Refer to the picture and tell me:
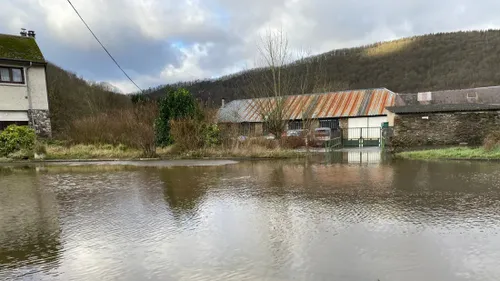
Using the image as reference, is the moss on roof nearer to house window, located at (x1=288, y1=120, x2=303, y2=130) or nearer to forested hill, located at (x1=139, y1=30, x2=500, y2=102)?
forested hill, located at (x1=139, y1=30, x2=500, y2=102)

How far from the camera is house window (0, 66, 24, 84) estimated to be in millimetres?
25812

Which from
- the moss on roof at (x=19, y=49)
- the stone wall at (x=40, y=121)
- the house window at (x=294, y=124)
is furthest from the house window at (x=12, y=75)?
the house window at (x=294, y=124)

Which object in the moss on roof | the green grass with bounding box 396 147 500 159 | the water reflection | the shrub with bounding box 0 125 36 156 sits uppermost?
the moss on roof

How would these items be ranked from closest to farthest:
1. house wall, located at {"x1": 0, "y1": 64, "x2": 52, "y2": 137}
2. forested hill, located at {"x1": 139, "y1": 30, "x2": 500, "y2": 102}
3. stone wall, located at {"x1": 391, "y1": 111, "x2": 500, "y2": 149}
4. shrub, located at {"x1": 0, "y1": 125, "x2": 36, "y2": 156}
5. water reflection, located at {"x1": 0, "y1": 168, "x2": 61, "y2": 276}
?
water reflection, located at {"x1": 0, "y1": 168, "x2": 61, "y2": 276} → shrub, located at {"x1": 0, "y1": 125, "x2": 36, "y2": 156} → stone wall, located at {"x1": 391, "y1": 111, "x2": 500, "y2": 149} → house wall, located at {"x1": 0, "y1": 64, "x2": 52, "y2": 137} → forested hill, located at {"x1": 139, "y1": 30, "x2": 500, "y2": 102}

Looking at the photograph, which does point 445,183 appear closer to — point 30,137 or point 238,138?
point 238,138

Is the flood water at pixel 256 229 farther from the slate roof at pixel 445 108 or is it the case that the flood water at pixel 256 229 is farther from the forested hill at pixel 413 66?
the forested hill at pixel 413 66

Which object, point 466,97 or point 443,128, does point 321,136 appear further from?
point 466,97

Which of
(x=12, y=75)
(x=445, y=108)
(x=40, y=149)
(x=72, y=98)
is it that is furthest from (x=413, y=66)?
(x=40, y=149)

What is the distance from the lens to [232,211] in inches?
297

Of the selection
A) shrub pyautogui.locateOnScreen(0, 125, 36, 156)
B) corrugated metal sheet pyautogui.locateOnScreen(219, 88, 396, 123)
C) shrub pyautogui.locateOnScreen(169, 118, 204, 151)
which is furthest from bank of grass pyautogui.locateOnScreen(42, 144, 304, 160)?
corrugated metal sheet pyautogui.locateOnScreen(219, 88, 396, 123)

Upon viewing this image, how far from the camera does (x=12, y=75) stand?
26.2 m

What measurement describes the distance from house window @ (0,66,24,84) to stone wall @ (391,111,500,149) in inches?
1060

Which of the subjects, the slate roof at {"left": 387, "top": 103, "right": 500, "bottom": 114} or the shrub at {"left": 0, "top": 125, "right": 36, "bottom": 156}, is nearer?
the shrub at {"left": 0, "top": 125, "right": 36, "bottom": 156}

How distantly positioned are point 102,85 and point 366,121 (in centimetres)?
4410
